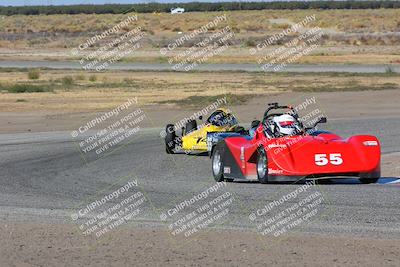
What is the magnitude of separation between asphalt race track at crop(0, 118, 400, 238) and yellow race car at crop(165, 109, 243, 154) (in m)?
0.29

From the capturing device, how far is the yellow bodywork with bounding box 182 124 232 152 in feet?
77.6

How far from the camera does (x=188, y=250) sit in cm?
1130

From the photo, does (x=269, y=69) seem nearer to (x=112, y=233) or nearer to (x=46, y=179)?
(x=46, y=179)

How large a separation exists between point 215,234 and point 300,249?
137 cm

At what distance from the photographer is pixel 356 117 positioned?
3547cm

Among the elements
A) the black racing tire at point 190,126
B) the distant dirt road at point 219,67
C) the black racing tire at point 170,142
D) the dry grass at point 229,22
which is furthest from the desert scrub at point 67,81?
the dry grass at point 229,22

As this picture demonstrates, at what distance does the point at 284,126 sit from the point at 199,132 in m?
6.10

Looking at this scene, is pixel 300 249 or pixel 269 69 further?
pixel 269 69

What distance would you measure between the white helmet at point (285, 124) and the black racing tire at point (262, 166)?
1.85ft

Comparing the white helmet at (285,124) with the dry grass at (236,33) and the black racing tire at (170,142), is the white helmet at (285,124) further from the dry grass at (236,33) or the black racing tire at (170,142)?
the dry grass at (236,33)

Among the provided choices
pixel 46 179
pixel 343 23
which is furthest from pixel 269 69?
pixel 343 23

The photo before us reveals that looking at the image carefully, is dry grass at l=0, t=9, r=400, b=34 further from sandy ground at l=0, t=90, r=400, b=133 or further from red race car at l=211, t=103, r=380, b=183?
red race car at l=211, t=103, r=380, b=183

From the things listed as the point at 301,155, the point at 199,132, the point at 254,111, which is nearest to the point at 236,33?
the point at 254,111

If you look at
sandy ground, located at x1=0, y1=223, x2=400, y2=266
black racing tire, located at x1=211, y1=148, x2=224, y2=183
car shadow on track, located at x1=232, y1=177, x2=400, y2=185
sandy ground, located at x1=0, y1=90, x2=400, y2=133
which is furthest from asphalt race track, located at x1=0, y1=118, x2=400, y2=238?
sandy ground, located at x1=0, y1=90, x2=400, y2=133
